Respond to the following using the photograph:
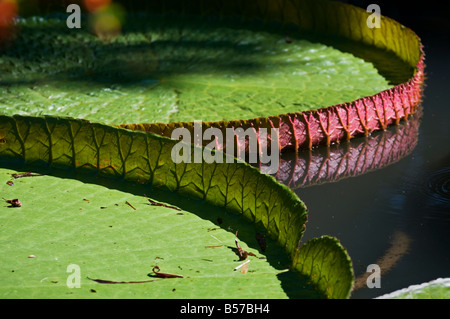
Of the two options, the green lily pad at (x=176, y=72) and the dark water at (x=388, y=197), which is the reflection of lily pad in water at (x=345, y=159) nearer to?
the dark water at (x=388, y=197)

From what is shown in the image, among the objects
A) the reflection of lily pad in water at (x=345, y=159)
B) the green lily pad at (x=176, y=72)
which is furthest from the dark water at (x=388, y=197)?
the green lily pad at (x=176, y=72)

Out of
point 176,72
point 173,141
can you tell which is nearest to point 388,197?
point 173,141

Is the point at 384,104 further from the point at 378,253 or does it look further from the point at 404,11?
the point at 404,11

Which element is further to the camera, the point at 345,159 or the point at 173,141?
the point at 345,159

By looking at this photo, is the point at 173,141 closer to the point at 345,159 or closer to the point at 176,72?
the point at 345,159

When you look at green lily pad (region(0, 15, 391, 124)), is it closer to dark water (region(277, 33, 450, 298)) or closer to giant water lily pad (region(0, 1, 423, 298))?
giant water lily pad (region(0, 1, 423, 298))

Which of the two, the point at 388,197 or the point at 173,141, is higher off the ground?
the point at 173,141

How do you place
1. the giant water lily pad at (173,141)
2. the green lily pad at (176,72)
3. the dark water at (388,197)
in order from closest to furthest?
the giant water lily pad at (173,141)
the dark water at (388,197)
the green lily pad at (176,72)

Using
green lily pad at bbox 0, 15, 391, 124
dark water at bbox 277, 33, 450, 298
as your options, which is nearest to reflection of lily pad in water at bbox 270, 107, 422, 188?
dark water at bbox 277, 33, 450, 298
